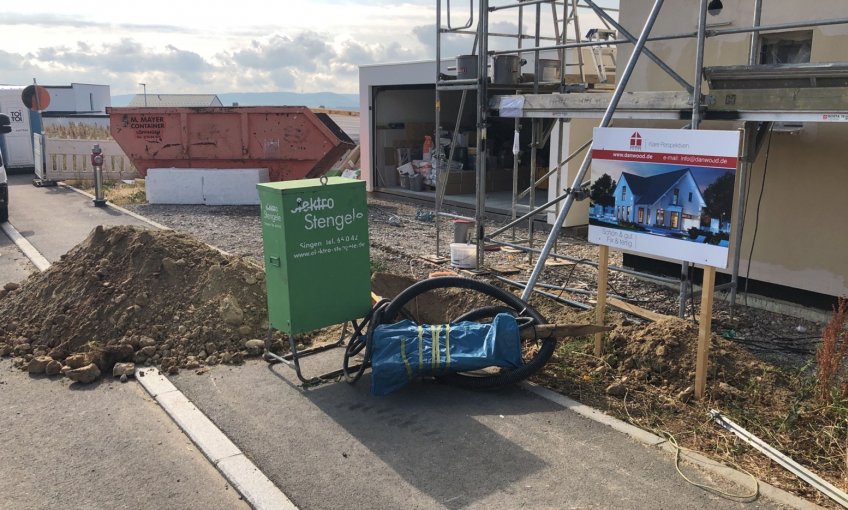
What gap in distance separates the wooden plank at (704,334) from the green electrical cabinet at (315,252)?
2.58 metres

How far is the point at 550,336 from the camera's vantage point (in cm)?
548

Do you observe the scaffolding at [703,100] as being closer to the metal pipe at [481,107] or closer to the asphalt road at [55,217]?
the metal pipe at [481,107]

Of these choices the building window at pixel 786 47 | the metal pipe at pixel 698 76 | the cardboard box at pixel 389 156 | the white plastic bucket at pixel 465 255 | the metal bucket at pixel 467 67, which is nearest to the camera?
the metal pipe at pixel 698 76

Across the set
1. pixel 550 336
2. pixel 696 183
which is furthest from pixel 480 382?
pixel 696 183

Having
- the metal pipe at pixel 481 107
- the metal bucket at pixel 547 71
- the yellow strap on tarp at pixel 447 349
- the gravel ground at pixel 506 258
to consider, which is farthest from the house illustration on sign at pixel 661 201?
the metal bucket at pixel 547 71

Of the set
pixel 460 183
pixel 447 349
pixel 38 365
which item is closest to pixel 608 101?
pixel 447 349

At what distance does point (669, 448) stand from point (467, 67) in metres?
5.79

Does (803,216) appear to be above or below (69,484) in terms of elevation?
above

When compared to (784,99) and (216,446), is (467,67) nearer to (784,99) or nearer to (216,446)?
(784,99)

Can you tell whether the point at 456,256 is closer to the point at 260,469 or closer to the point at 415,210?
the point at 260,469

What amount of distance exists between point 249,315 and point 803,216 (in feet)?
19.3

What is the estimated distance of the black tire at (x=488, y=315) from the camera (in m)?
5.39

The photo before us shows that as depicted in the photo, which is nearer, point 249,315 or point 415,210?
point 249,315

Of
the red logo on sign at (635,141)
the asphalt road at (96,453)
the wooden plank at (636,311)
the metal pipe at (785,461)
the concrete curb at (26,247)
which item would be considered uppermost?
the red logo on sign at (635,141)
